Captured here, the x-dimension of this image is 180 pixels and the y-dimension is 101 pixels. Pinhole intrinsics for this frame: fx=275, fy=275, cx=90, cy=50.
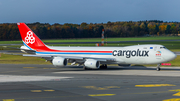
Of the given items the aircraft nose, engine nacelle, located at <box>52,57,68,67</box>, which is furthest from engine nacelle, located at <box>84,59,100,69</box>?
the aircraft nose

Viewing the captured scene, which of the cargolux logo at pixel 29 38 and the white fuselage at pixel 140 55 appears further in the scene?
the cargolux logo at pixel 29 38

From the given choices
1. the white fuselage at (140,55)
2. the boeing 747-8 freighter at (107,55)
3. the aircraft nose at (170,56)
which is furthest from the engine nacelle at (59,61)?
the aircraft nose at (170,56)

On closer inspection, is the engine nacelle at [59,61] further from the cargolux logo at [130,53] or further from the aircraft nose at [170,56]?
the aircraft nose at [170,56]

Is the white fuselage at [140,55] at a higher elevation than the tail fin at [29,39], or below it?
below

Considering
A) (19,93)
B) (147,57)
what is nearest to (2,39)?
(147,57)

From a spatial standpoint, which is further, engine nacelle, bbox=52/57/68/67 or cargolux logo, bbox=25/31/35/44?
cargolux logo, bbox=25/31/35/44

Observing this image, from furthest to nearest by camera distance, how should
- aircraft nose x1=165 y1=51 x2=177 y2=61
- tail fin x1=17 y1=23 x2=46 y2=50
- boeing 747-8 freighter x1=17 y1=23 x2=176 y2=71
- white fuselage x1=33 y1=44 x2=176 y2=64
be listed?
1. tail fin x1=17 y1=23 x2=46 y2=50
2. boeing 747-8 freighter x1=17 y1=23 x2=176 y2=71
3. white fuselage x1=33 y1=44 x2=176 y2=64
4. aircraft nose x1=165 y1=51 x2=177 y2=61

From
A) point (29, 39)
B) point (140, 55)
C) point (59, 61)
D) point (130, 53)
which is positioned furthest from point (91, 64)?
point (29, 39)

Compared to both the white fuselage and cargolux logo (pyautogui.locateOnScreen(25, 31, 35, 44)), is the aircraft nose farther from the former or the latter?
cargolux logo (pyautogui.locateOnScreen(25, 31, 35, 44))

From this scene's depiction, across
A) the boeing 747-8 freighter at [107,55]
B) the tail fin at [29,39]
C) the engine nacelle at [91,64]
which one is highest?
the tail fin at [29,39]

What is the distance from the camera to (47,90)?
23.5m


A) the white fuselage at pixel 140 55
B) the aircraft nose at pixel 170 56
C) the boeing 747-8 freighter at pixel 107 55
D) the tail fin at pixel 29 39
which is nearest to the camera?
the aircraft nose at pixel 170 56

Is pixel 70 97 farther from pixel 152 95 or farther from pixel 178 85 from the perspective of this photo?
pixel 178 85

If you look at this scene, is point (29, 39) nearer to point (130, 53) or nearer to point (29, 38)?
point (29, 38)
